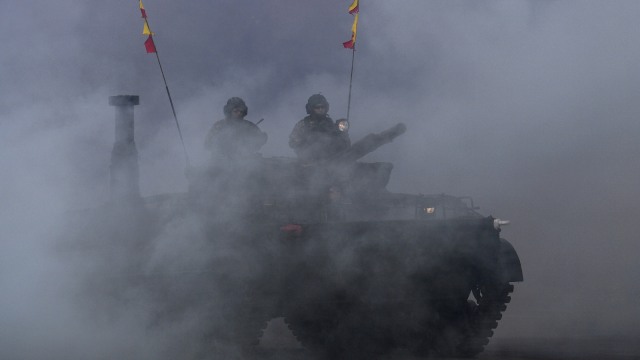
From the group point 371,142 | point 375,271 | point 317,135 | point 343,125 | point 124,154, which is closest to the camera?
point 375,271

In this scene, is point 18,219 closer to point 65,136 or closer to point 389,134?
point 65,136

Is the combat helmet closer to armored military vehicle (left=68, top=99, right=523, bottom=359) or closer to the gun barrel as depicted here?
armored military vehicle (left=68, top=99, right=523, bottom=359)

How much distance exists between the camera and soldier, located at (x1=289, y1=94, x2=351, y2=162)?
19375 millimetres

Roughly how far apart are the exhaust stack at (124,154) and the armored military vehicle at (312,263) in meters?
3.47

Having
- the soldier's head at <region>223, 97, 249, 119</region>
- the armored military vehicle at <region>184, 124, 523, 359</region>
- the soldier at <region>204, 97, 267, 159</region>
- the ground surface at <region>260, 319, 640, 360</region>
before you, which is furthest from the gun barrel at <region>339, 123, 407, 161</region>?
the ground surface at <region>260, 319, 640, 360</region>

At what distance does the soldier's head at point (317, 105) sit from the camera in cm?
1984

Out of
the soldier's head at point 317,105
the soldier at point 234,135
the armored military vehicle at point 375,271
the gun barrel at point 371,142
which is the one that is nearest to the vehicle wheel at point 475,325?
the armored military vehicle at point 375,271

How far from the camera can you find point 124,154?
22281mm

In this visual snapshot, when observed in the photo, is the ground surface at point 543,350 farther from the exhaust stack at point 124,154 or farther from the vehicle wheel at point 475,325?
the exhaust stack at point 124,154

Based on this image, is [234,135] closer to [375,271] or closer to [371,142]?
[371,142]

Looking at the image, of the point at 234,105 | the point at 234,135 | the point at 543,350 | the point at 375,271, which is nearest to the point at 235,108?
the point at 234,105

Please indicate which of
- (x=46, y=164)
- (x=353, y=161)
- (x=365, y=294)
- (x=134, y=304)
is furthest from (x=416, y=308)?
(x=46, y=164)

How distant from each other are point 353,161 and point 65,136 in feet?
13.7

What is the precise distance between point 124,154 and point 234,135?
3113mm
